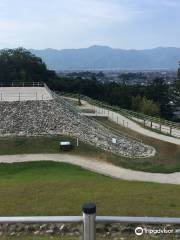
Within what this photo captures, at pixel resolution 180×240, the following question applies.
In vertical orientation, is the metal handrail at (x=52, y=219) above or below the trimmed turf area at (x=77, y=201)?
above

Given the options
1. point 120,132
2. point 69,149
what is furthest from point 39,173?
point 120,132

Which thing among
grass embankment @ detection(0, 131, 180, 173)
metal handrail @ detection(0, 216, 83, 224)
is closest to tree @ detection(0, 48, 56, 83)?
grass embankment @ detection(0, 131, 180, 173)

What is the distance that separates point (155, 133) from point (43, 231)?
3492 cm

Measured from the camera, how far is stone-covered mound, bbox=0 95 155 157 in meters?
34.1

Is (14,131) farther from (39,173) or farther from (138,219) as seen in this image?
(138,219)

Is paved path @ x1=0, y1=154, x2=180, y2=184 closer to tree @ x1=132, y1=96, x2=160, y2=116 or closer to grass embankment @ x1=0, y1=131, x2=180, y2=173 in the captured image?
grass embankment @ x1=0, y1=131, x2=180, y2=173

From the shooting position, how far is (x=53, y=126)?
120 ft

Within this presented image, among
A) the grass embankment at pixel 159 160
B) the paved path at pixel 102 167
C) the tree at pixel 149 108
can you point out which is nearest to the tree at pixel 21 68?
the tree at pixel 149 108

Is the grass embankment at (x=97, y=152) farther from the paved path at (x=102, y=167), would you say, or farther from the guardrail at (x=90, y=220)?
the guardrail at (x=90, y=220)

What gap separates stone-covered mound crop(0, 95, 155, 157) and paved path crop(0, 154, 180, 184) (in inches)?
136

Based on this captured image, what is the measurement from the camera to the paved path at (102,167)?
26.2m

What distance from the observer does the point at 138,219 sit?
5379 mm

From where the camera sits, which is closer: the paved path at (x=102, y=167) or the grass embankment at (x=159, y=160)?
the paved path at (x=102, y=167)

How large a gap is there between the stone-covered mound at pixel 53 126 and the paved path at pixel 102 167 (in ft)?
11.3
